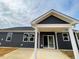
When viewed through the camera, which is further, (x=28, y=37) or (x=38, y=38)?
(x=28, y=37)

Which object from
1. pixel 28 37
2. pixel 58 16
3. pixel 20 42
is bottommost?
pixel 20 42

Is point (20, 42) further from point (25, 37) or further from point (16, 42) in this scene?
point (25, 37)

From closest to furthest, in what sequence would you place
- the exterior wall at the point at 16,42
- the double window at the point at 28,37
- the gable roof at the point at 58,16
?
the gable roof at the point at 58,16 < the exterior wall at the point at 16,42 < the double window at the point at 28,37

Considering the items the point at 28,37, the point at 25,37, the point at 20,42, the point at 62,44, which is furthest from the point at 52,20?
the point at 20,42

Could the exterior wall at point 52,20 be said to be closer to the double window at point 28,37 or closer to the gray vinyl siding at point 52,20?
the gray vinyl siding at point 52,20

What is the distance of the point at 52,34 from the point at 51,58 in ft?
28.3

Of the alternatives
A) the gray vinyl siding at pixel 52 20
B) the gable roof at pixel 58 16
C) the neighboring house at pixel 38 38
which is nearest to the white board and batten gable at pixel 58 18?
the gable roof at pixel 58 16

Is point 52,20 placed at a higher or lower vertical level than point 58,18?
lower

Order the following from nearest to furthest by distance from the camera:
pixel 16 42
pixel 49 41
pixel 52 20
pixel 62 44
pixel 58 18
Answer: pixel 52 20 → pixel 58 18 → pixel 62 44 → pixel 49 41 → pixel 16 42

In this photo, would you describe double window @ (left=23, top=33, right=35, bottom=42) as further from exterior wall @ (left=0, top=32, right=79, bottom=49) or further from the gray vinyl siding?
the gray vinyl siding

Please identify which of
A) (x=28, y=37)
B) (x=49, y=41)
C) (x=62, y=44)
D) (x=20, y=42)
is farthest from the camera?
(x=28, y=37)

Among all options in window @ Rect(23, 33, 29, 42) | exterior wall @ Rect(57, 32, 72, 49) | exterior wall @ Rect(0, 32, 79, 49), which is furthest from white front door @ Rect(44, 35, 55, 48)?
window @ Rect(23, 33, 29, 42)

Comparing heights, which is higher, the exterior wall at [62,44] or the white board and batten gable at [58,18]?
the white board and batten gable at [58,18]

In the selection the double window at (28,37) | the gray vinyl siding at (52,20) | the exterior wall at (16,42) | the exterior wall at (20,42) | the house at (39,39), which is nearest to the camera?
the gray vinyl siding at (52,20)
